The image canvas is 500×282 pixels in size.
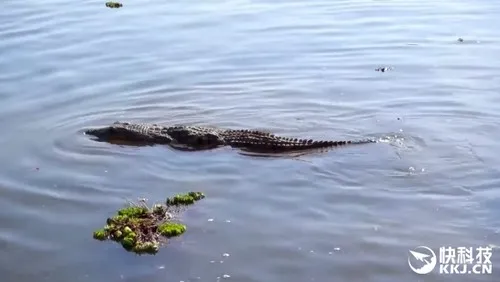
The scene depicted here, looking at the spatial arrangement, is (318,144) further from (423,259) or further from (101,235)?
(101,235)

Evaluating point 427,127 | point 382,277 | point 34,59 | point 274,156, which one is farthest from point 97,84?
point 382,277

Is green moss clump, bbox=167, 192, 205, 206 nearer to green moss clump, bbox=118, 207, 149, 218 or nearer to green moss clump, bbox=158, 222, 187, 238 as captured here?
green moss clump, bbox=118, 207, 149, 218

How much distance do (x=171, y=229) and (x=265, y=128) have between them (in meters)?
3.49

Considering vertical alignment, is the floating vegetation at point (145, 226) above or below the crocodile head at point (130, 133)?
below

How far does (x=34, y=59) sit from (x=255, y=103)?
515 centimetres

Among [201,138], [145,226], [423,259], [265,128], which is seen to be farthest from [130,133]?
[423,259]

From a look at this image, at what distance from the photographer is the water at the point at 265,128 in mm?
7547

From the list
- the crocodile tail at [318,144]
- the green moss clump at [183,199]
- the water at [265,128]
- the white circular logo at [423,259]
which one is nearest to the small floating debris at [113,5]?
the water at [265,128]

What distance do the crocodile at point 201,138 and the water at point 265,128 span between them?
22cm

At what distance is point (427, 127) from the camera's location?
34.5ft

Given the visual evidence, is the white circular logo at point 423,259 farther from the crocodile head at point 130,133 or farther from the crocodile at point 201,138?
the crocodile head at point 130,133

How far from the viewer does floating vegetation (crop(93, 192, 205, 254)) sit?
760 centimetres

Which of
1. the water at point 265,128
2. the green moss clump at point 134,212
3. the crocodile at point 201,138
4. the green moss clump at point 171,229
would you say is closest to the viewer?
the water at point 265,128

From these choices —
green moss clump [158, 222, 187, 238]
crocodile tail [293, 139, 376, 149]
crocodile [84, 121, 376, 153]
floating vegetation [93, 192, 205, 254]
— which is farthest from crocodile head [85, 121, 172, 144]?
green moss clump [158, 222, 187, 238]
